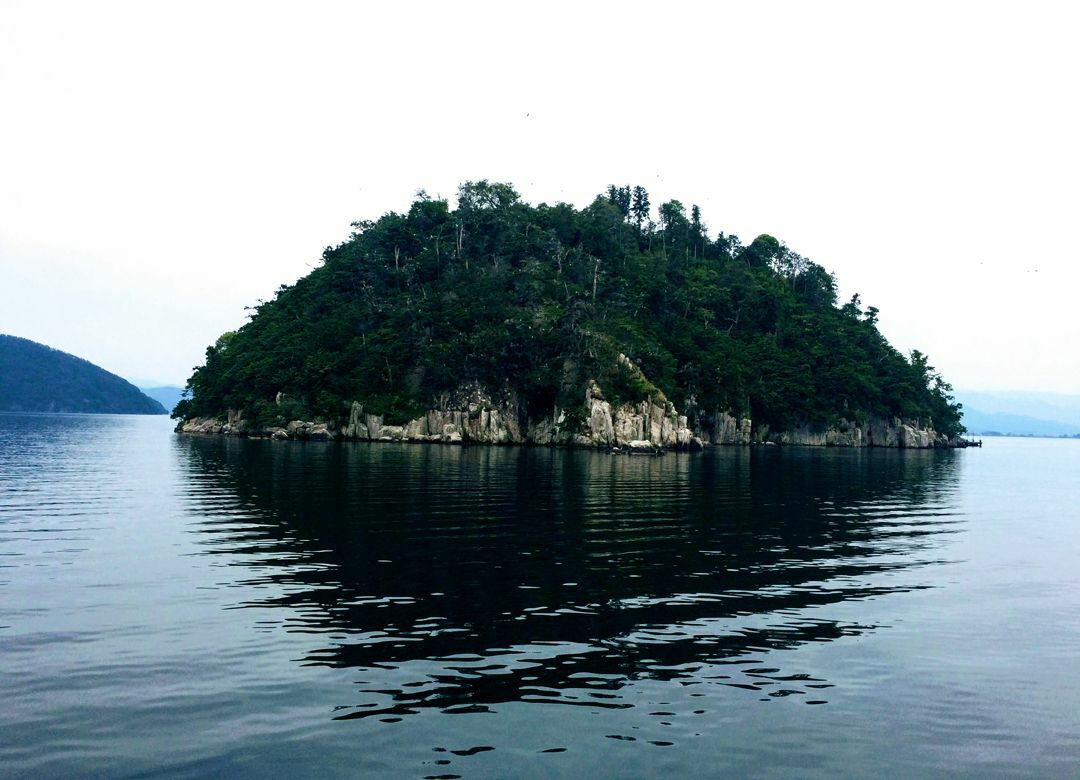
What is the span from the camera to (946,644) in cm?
1958

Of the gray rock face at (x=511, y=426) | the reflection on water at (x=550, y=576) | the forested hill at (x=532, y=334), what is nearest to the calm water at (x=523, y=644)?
the reflection on water at (x=550, y=576)

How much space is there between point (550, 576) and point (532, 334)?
11032 cm

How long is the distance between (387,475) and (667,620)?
44.8 m

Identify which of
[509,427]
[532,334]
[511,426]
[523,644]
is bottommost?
[523,644]

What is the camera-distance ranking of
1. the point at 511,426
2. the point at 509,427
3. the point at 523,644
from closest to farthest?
1. the point at 523,644
2. the point at 509,427
3. the point at 511,426

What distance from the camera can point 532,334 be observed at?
134625 millimetres

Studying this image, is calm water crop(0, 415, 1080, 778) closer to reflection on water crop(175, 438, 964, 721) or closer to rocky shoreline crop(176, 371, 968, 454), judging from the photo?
reflection on water crop(175, 438, 964, 721)

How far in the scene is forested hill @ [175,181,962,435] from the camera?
135 m

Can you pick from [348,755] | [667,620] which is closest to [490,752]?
[348,755]

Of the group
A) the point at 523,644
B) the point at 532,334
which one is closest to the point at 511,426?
the point at 532,334

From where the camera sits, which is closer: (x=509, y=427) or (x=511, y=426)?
(x=509, y=427)

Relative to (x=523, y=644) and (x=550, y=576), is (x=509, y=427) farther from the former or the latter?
(x=523, y=644)

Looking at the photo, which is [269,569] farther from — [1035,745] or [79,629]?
[1035,745]

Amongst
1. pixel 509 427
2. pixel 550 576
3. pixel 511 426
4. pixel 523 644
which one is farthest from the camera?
pixel 511 426
